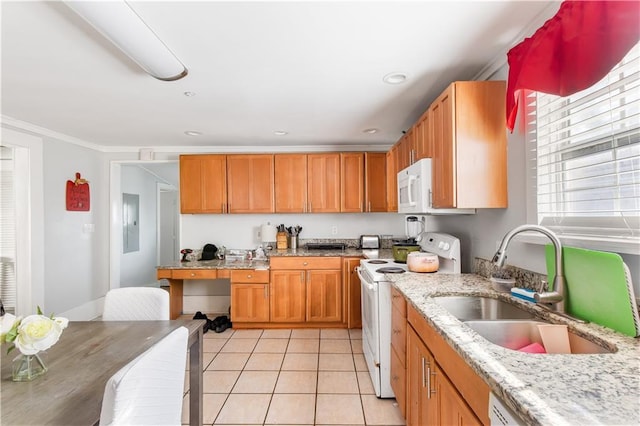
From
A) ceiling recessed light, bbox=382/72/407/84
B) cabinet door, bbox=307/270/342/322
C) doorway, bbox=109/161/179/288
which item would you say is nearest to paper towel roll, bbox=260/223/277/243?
cabinet door, bbox=307/270/342/322

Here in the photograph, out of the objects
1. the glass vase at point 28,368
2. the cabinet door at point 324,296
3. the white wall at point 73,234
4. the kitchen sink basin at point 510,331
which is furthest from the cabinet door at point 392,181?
the white wall at point 73,234

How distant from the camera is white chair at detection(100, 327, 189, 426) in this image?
85 centimetres

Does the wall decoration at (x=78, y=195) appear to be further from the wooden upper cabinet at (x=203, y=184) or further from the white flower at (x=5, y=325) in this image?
the white flower at (x=5, y=325)

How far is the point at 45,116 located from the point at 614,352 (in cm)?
438

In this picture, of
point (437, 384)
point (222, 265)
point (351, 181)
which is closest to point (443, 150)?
point (437, 384)

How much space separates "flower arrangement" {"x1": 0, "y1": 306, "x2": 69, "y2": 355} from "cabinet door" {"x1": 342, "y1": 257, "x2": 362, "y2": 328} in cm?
273

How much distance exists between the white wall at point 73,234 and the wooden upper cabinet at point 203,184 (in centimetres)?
129

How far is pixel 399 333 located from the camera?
1867mm

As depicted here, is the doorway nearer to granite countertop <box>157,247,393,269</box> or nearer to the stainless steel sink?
granite countertop <box>157,247,393,269</box>

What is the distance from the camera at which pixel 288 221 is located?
4.21m

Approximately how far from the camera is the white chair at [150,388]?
849 millimetres

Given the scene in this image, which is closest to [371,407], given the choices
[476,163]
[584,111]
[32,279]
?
[476,163]

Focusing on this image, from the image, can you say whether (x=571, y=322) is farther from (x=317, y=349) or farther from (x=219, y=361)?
(x=219, y=361)

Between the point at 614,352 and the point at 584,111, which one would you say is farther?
the point at 584,111
